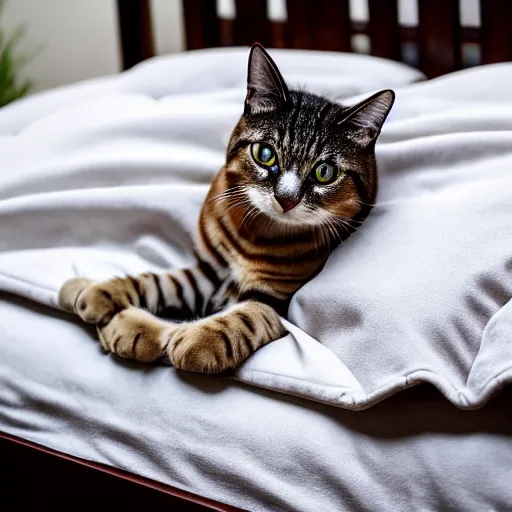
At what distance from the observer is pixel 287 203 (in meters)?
0.91

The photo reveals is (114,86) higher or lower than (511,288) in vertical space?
higher

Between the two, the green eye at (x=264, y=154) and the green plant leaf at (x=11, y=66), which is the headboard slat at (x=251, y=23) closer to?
the green plant leaf at (x=11, y=66)

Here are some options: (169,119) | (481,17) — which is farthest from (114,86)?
(481,17)

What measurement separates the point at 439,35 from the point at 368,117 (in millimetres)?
817

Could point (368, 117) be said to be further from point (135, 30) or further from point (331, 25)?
point (135, 30)

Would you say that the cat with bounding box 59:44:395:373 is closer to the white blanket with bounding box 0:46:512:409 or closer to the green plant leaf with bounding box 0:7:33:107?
the white blanket with bounding box 0:46:512:409

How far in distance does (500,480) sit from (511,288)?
23 centimetres

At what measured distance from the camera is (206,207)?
3.58 ft

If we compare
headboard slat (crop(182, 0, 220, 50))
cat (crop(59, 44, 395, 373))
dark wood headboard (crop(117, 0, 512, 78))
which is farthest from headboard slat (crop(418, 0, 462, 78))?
cat (crop(59, 44, 395, 373))

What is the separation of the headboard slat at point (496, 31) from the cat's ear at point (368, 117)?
80cm

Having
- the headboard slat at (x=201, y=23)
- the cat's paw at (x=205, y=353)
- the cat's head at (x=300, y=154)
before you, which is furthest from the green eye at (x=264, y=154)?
the headboard slat at (x=201, y=23)

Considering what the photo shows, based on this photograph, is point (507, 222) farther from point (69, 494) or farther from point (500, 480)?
point (69, 494)

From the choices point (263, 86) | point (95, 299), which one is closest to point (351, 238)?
point (263, 86)

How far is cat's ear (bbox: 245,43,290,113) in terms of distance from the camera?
0.96 metres
